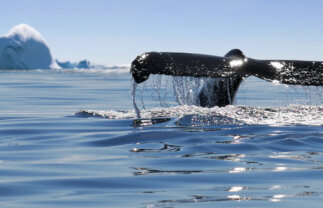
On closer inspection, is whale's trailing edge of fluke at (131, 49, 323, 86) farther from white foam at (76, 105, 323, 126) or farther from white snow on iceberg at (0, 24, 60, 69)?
white snow on iceberg at (0, 24, 60, 69)

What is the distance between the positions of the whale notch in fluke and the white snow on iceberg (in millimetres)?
115964

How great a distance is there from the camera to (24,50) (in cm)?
12875

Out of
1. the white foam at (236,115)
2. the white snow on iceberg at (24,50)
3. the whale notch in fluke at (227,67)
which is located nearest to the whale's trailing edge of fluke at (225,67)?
the whale notch in fluke at (227,67)

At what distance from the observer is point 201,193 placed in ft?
14.1

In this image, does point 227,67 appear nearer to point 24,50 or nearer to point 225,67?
point 225,67

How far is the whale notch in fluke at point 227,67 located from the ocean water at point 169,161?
311mm

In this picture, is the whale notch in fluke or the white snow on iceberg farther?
the white snow on iceberg

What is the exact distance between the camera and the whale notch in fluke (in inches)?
315

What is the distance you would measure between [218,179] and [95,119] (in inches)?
238

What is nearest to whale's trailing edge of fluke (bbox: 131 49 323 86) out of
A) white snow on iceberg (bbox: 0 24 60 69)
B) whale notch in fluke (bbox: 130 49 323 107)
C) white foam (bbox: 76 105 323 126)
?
whale notch in fluke (bbox: 130 49 323 107)

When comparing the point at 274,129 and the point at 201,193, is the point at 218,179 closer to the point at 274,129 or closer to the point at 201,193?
the point at 201,193

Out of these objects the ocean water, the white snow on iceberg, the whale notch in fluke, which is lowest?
the ocean water

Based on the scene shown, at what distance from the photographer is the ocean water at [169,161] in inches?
163

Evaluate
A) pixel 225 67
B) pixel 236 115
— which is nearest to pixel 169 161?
pixel 225 67
